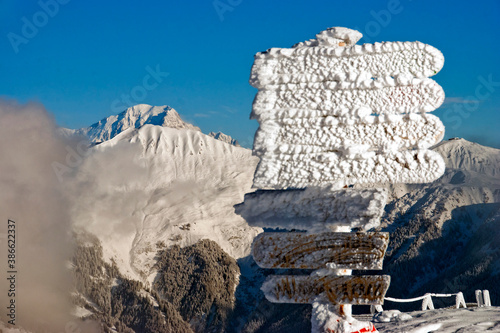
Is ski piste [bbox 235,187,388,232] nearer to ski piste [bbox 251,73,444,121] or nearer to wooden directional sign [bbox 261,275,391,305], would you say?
wooden directional sign [bbox 261,275,391,305]

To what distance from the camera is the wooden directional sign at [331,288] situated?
800 cm

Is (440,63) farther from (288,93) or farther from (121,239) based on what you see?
(121,239)

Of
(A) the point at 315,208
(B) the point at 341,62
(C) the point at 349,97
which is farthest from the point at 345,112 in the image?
(A) the point at 315,208

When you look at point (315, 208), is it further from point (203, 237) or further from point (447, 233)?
point (447, 233)

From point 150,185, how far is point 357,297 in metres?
89.0

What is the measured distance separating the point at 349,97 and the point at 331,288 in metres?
2.88

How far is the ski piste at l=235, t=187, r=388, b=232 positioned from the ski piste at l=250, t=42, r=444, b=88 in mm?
1753

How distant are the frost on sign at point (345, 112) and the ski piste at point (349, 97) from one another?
0.05 feet

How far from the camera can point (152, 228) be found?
94312 millimetres

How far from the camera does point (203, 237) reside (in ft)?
331

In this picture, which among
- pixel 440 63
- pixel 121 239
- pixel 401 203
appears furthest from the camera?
pixel 401 203

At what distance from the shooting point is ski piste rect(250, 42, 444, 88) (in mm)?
8000

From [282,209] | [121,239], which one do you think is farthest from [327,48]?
[121,239]

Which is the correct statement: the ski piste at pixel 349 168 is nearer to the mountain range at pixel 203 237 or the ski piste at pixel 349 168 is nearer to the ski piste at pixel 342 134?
the ski piste at pixel 342 134
